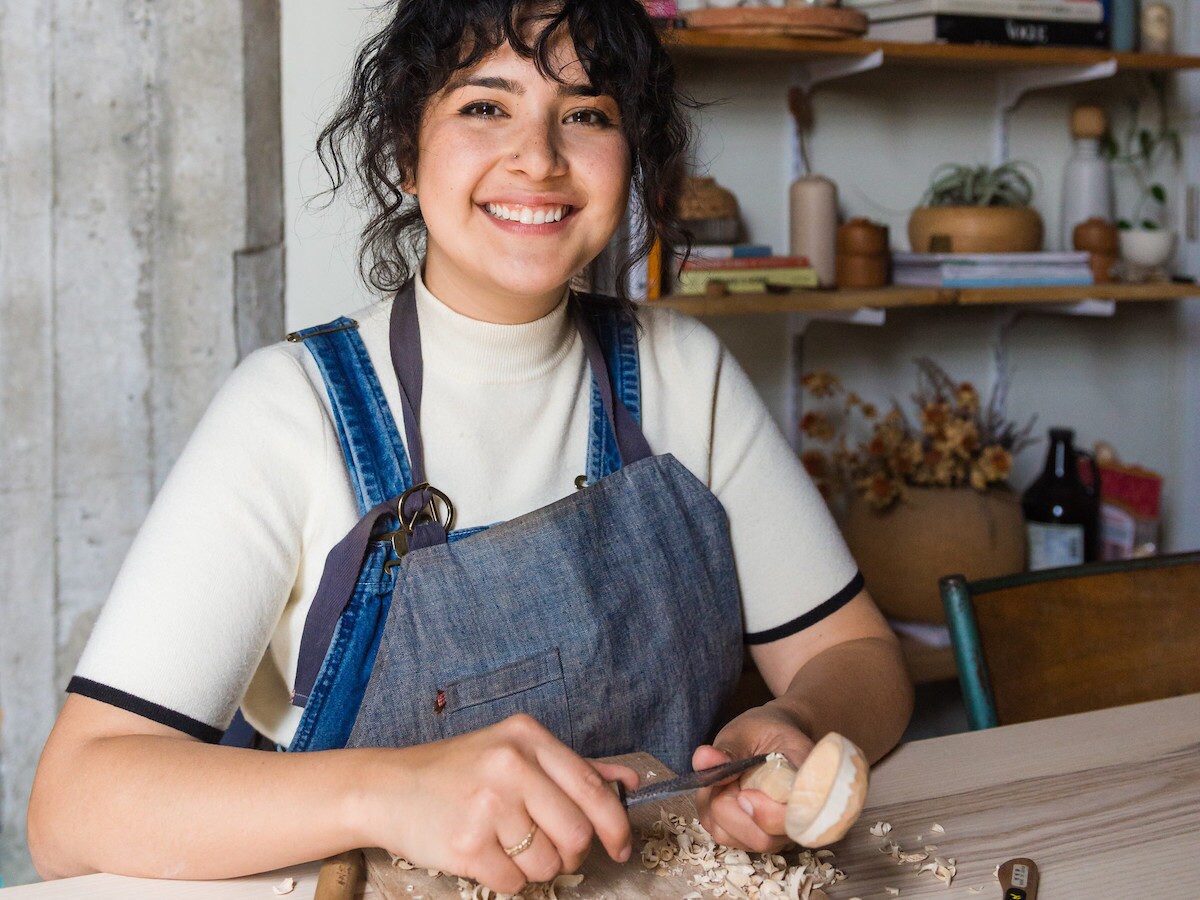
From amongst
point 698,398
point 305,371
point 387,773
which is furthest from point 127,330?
point 387,773

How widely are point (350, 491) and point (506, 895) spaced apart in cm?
41

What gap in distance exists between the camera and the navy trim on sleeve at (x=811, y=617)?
122cm

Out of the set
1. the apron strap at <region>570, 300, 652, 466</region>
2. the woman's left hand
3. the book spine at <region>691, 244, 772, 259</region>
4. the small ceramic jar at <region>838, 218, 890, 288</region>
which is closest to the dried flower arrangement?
the small ceramic jar at <region>838, 218, 890, 288</region>

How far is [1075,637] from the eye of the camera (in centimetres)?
132

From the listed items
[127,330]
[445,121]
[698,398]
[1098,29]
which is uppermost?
[1098,29]

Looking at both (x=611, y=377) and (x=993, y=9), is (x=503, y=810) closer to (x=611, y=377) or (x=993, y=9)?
(x=611, y=377)

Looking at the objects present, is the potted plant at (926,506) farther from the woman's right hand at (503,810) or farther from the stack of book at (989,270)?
the woman's right hand at (503,810)

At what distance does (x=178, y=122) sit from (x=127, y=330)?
1.08 ft

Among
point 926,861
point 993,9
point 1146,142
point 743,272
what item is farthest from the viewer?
point 1146,142

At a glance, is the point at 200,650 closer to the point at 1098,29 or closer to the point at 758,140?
the point at 758,140

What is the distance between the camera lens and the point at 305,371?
1.13 m

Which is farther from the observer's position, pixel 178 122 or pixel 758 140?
pixel 758 140

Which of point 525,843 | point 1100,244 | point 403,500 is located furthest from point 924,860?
point 1100,244

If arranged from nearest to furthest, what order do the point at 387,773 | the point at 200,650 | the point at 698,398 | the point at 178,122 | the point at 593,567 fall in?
the point at 387,773
the point at 200,650
the point at 593,567
the point at 698,398
the point at 178,122
